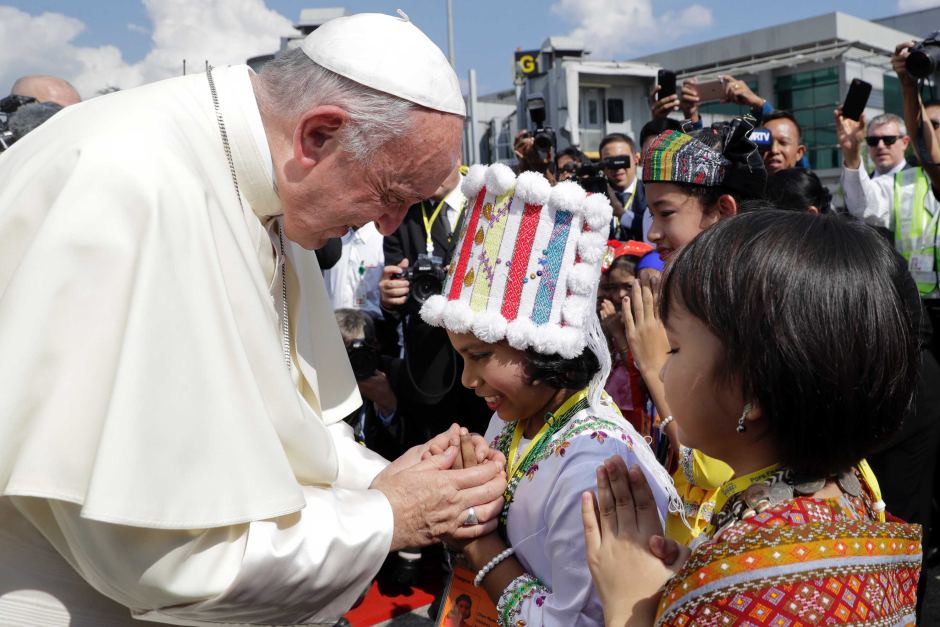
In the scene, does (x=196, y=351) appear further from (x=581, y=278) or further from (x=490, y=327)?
(x=581, y=278)

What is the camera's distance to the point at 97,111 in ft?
6.24

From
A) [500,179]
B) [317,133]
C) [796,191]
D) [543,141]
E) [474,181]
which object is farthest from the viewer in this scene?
[543,141]

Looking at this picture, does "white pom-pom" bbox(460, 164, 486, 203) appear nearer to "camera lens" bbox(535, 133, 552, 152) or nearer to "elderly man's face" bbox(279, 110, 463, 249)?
"elderly man's face" bbox(279, 110, 463, 249)

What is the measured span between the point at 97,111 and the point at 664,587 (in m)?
1.62

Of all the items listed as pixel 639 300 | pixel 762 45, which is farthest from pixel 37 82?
pixel 762 45

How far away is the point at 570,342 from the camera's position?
2.30m

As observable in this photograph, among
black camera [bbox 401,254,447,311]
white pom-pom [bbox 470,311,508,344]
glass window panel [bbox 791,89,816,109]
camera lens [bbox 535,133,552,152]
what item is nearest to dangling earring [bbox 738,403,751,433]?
white pom-pom [bbox 470,311,508,344]

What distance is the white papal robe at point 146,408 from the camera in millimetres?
1567

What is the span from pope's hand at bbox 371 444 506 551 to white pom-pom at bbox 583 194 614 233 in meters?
0.74

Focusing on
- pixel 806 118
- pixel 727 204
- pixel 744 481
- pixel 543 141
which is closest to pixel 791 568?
pixel 744 481

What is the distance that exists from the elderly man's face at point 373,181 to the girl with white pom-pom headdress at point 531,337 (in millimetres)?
273

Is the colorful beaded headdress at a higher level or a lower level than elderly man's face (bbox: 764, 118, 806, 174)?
lower

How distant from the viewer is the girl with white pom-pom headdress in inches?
84.3

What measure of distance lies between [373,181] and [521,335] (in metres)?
0.60
